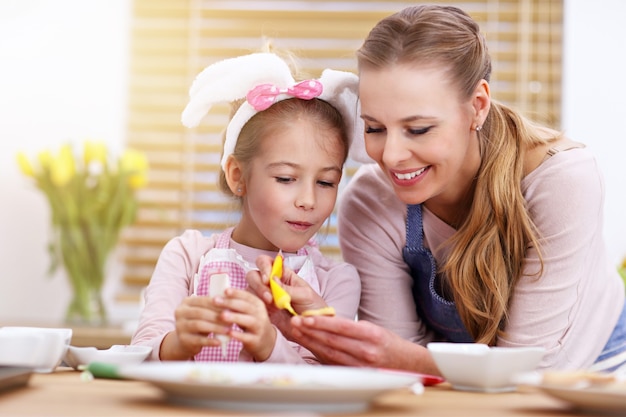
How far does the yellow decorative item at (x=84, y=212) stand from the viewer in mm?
3465

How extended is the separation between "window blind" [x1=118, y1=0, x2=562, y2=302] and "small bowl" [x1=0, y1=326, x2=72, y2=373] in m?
2.57

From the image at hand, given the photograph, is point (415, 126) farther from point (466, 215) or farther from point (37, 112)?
point (37, 112)

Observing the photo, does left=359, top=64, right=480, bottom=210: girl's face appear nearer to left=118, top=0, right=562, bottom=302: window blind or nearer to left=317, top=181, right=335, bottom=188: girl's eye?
left=317, top=181, right=335, bottom=188: girl's eye

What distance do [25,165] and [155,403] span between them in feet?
9.01

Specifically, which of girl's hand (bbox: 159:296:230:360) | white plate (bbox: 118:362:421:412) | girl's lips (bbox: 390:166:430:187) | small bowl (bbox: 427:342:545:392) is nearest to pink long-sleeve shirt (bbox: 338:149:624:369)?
girl's lips (bbox: 390:166:430:187)

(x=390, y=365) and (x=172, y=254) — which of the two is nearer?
(x=390, y=365)

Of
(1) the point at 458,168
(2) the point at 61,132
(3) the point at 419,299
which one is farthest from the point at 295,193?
(2) the point at 61,132

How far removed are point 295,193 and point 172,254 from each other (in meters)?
0.28

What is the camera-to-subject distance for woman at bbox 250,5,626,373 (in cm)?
163

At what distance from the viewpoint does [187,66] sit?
3.85 m

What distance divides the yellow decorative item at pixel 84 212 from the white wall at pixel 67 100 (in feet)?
0.61

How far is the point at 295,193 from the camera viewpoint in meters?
1.64

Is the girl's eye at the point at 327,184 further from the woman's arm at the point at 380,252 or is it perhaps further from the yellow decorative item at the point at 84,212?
the yellow decorative item at the point at 84,212

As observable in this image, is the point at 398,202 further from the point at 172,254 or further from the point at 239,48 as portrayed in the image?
the point at 239,48
